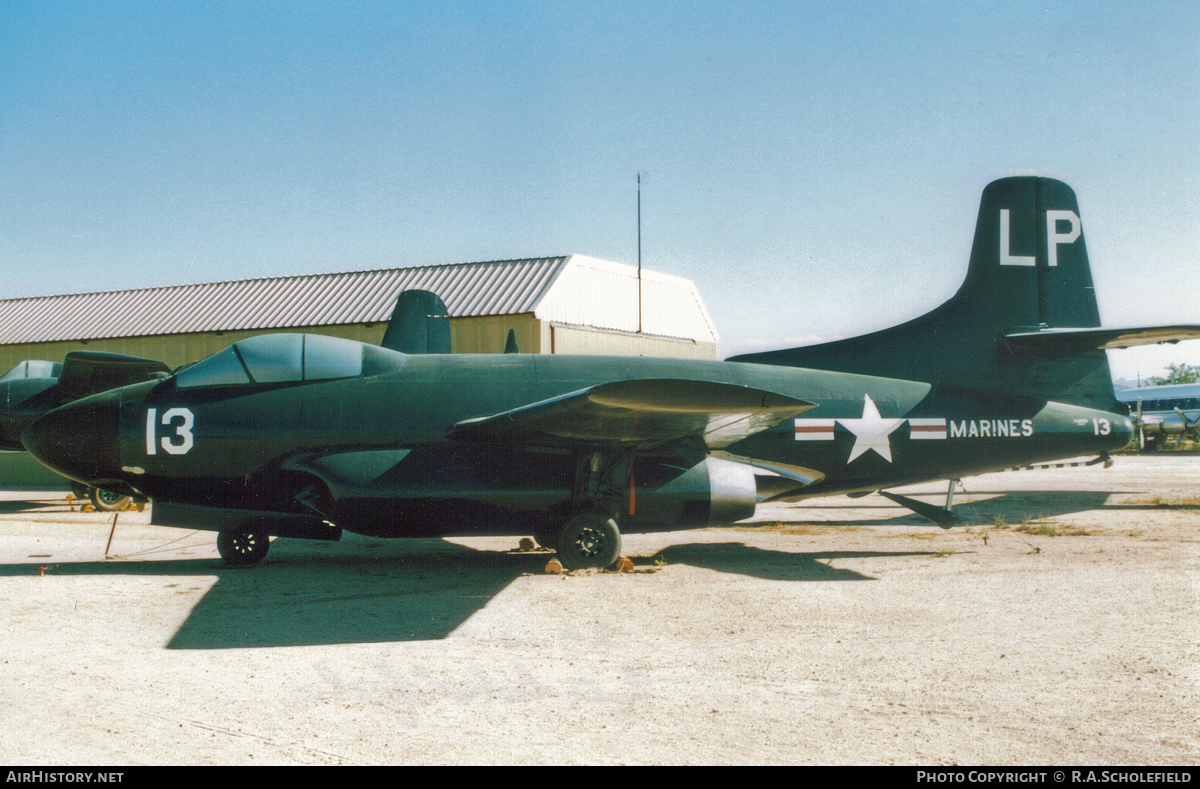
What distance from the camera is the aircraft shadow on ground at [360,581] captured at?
7.71 metres

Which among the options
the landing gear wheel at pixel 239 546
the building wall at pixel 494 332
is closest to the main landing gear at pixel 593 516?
the landing gear wheel at pixel 239 546

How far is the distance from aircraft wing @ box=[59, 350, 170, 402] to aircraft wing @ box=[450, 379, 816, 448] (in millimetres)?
9545

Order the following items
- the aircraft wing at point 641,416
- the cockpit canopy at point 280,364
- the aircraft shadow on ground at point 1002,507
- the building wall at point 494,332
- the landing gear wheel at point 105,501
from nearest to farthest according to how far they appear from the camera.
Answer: the aircraft wing at point 641,416, the cockpit canopy at point 280,364, the aircraft shadow on ground at point 1002,507, the landing gear wheel at point 105,501, the building wall at point 494,332

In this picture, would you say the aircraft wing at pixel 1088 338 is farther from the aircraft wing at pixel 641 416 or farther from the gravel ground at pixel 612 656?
the aircraft wing at pixel 641 416

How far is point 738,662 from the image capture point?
673 centimetres

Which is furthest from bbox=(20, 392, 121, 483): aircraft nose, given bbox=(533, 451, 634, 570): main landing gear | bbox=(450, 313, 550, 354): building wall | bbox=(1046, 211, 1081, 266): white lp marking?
bbox=(450, 313, 550, 354): building wall

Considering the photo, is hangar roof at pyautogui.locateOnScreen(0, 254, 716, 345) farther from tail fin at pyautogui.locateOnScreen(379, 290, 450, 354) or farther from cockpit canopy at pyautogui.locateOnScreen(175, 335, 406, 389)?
cockpit canopy at pyautogui.locateOnScreen(175, 335, 406, 389)

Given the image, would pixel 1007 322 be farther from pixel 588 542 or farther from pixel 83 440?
pixel 83 440

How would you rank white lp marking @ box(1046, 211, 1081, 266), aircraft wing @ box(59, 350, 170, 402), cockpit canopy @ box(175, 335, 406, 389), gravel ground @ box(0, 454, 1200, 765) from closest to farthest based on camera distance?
gravel ground @ box(0, 454, 1200, 765)
cockpit canopy @ box(175, 335, 406, 389)
white lp marking @ box(1046, 211, 1081, 266)
aircraft wing @ box(59, 350, 170, 402)

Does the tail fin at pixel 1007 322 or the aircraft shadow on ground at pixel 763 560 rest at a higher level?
the tail fin at pixel 1007 322

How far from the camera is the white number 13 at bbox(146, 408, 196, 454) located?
35.1ft

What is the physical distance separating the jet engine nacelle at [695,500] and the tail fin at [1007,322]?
313 cm

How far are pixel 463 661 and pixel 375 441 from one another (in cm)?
461
